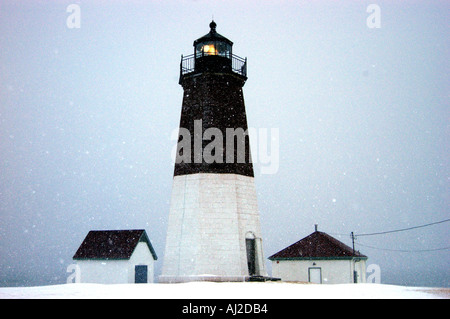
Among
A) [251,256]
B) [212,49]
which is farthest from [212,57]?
[251,256]

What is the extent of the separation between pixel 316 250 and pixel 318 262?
0.89 meters

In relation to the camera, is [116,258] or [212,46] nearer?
[212,46]

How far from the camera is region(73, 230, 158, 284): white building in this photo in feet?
95.6

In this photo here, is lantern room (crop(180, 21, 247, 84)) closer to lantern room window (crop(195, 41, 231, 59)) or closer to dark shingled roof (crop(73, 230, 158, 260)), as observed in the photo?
lantern room window (crop(195, 41, 231, 59))

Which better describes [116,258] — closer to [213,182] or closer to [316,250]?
[213,182]

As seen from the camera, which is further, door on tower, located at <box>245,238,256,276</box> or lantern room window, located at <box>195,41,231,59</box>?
lantern room window, located at <box>195,41,231,59</box>

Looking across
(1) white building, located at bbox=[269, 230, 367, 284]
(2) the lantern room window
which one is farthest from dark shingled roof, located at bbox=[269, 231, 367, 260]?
(2) the lantern room window

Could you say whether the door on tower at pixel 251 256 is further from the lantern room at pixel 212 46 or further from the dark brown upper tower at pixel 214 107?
the lantern room at pixel 212 46

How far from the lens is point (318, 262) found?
110 feet

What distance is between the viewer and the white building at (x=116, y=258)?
29141 millimetres

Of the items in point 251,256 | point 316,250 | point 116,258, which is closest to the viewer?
point 251,256
